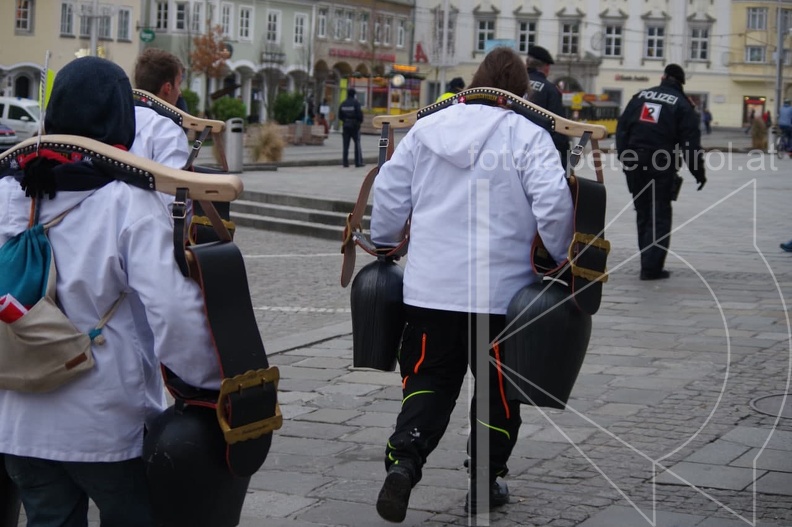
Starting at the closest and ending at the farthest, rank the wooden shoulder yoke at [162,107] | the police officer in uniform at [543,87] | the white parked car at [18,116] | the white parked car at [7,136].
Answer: the wooden shoulder yoke at [162,107]
the police officer in uniform at [543,87]
the white parked car at [7,136]
the white parked car at [18,116]

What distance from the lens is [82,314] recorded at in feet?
9.81

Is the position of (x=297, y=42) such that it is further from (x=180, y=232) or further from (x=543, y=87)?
(x=180, y=232)

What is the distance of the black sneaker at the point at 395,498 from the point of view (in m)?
4.26

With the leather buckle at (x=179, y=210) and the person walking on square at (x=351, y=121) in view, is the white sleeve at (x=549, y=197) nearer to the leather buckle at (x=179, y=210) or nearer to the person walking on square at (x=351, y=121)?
the leather buckle at (x=179, y=210)

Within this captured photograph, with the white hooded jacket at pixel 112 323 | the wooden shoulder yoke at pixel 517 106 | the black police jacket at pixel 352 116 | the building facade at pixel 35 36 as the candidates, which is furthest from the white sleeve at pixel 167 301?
the building facade at pixel 35 36

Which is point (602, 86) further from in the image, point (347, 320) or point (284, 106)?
point (347, 320)

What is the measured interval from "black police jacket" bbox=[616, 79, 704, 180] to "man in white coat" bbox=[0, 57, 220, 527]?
28.0ft

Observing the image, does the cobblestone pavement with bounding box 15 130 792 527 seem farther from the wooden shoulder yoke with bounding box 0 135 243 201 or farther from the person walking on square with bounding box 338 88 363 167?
the person walking on square with bounding box 338 88 363 167

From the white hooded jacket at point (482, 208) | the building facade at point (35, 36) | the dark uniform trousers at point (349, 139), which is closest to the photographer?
the white hooded jacket at point (482, 208)

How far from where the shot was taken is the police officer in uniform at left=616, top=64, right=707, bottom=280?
11078 millimetres

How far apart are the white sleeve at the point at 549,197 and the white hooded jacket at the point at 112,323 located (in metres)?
1.68

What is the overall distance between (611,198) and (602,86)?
58.8 meters

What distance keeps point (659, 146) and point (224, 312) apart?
8.67m

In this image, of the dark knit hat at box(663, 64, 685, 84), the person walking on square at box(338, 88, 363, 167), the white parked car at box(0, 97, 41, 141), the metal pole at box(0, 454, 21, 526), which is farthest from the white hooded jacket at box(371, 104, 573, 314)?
the white parked car at box(0, 97, 41, 141)
